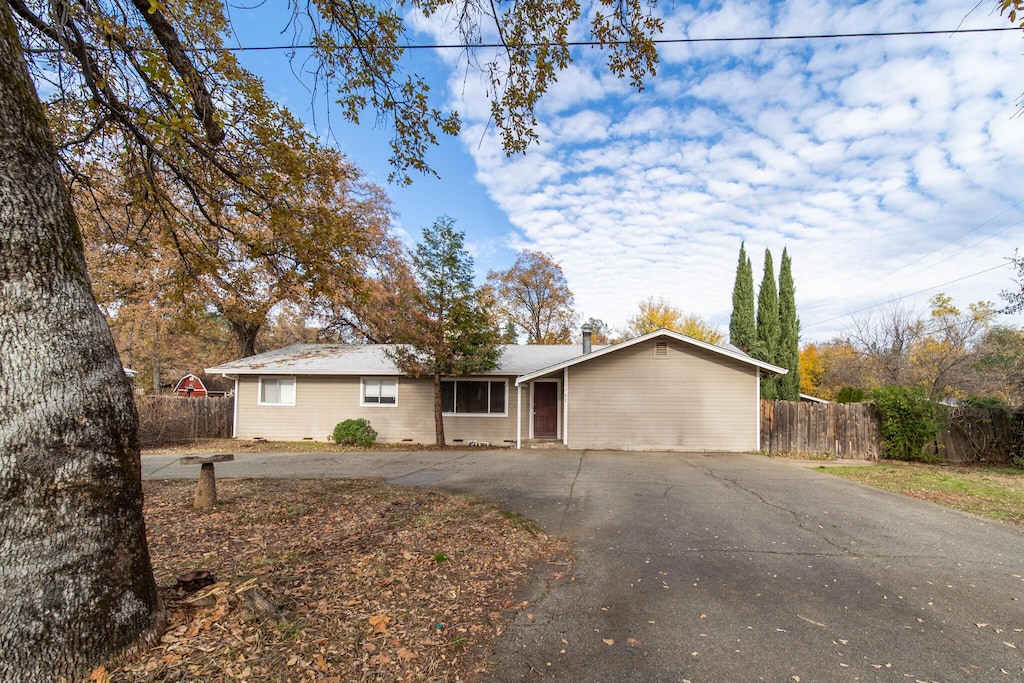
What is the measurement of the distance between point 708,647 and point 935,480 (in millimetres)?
9760

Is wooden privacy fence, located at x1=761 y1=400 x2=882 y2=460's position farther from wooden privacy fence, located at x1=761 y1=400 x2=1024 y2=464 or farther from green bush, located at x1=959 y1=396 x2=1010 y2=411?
green bush, located at x1=959 y1=396 x2=1010 y2=411

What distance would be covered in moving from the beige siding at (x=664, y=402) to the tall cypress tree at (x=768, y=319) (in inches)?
592

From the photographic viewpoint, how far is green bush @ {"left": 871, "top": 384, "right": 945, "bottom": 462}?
42.0 ft

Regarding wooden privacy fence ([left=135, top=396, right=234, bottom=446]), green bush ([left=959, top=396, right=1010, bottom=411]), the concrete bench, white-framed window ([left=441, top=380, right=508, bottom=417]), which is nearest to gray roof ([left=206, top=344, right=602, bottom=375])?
white-framed window ([left=441, top=380, right=508, bottom=417])

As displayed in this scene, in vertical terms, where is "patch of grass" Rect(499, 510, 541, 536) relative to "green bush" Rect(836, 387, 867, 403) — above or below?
below

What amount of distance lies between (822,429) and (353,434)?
14.4 m

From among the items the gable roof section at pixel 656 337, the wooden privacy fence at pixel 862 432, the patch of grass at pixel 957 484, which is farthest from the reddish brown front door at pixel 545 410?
the patch of grass at pixel 957 484

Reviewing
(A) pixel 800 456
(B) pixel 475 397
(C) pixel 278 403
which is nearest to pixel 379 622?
(B) pixel 475 397

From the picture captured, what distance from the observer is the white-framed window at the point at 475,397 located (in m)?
16.2

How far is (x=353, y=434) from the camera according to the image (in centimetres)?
1524

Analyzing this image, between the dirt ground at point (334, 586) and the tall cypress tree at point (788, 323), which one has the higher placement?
the tall cypress tree at point (788, 323)

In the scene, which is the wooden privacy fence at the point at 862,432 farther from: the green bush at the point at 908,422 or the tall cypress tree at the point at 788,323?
the tall cypress tree at the point at 788,323

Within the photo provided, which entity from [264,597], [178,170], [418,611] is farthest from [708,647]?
[178,170]

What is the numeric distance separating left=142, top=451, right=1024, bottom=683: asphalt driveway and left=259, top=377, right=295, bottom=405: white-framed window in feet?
36.1
